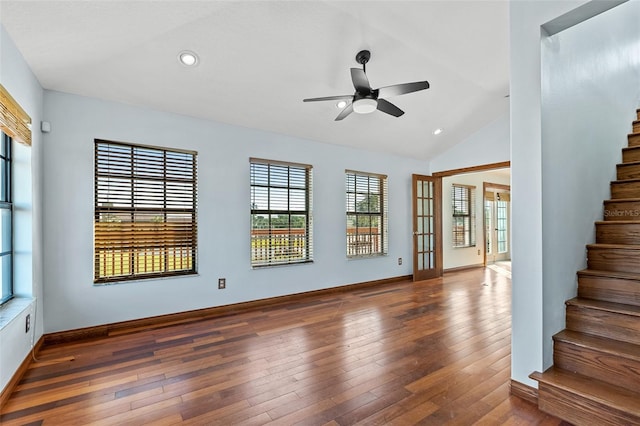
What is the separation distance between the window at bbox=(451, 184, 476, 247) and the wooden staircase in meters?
4.88

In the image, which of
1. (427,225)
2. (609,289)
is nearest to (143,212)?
(609,289)

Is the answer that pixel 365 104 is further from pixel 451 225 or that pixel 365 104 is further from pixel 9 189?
pixel 451 225

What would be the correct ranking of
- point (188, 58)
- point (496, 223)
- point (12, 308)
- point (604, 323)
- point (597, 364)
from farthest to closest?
point (496, 223), point (188, 58), point (12, 308), point (604, 323), point (597, 364)

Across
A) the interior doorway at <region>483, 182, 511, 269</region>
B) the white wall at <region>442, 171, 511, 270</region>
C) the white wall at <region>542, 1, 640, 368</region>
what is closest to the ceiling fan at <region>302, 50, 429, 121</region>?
the white wall at <region>542, 1, 640, 368</region>

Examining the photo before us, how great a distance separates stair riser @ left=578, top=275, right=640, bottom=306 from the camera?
1981mm

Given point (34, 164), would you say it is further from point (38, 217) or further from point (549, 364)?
point (549, 364)

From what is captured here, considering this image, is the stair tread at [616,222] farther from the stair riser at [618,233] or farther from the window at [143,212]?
the window at [143,212]

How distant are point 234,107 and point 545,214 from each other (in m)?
3.36

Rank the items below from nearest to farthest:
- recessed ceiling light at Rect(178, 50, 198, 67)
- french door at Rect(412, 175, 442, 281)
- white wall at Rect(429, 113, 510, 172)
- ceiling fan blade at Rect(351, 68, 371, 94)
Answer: ceiling fan blade at Rect(351, 68, 371, 94) → recessed ceiling light at Rect(178, 50, 198, 67) → white wall at Rect(429, 113, 510, 172) → french door at Rect(412, 175, 442, 281)

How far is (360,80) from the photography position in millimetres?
2686

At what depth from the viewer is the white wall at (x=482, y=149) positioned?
205 inches

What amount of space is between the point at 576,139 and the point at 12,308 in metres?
4.50

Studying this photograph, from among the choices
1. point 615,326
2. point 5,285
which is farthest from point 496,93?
point 5,285

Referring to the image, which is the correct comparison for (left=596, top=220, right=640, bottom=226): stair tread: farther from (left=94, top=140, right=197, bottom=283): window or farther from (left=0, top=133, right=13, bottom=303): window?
(left=0, top=133, right=13, bottom=303): window
